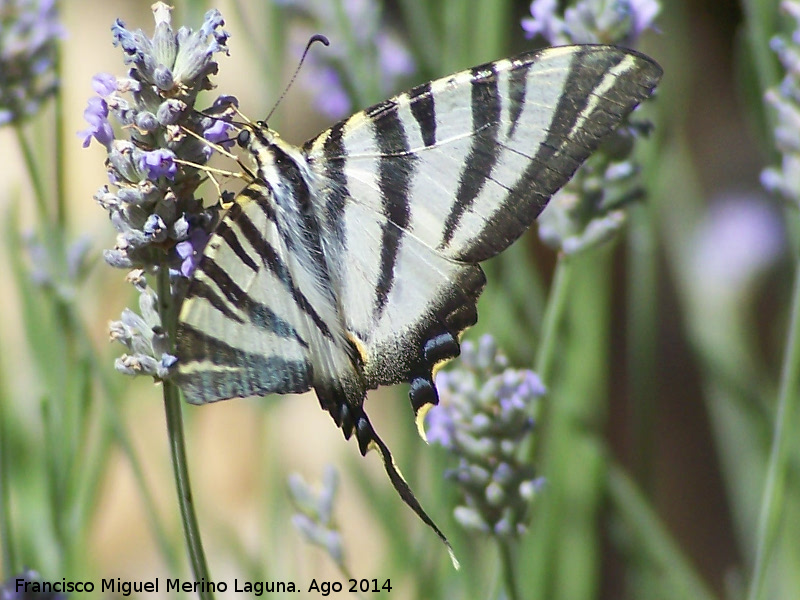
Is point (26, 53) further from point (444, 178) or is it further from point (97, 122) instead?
point (444, 178)

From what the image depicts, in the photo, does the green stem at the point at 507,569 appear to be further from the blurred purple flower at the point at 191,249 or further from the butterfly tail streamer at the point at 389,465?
the blurred purple flower at the point at 191,249

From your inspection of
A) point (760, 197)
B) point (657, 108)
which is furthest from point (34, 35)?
point (760, 197)

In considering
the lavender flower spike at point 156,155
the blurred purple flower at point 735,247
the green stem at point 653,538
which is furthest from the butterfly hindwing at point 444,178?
the blurred purple flower at point 735,247

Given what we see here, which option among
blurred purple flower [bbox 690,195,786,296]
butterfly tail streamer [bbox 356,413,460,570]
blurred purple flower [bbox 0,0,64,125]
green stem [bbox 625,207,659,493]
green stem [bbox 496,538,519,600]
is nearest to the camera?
butterfly tail streamer [bbox 356,413,460,570]

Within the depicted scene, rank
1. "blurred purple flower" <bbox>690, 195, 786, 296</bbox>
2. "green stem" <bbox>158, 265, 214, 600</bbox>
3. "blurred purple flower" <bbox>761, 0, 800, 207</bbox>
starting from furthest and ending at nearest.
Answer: "blurred purple flower" <bbox>690, 195, 786, 296</bbox> → "blurred purple flower" <bbox>761, 0, 800, 207</bbox> → "green stem" <bbox>158, 265, 214, 600</bbox>

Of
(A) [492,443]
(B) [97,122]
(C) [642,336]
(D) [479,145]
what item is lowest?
(C) [642,336]

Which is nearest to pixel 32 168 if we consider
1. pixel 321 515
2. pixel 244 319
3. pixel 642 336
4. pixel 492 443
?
pixel 244 319

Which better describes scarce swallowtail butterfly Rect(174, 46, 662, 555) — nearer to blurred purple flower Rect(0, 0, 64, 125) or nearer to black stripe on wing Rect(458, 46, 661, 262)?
black stripe on wing Rect(458, 46, 661, 262)

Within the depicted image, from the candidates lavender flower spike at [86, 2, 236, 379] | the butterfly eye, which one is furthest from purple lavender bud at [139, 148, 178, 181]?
the butterfly eye
